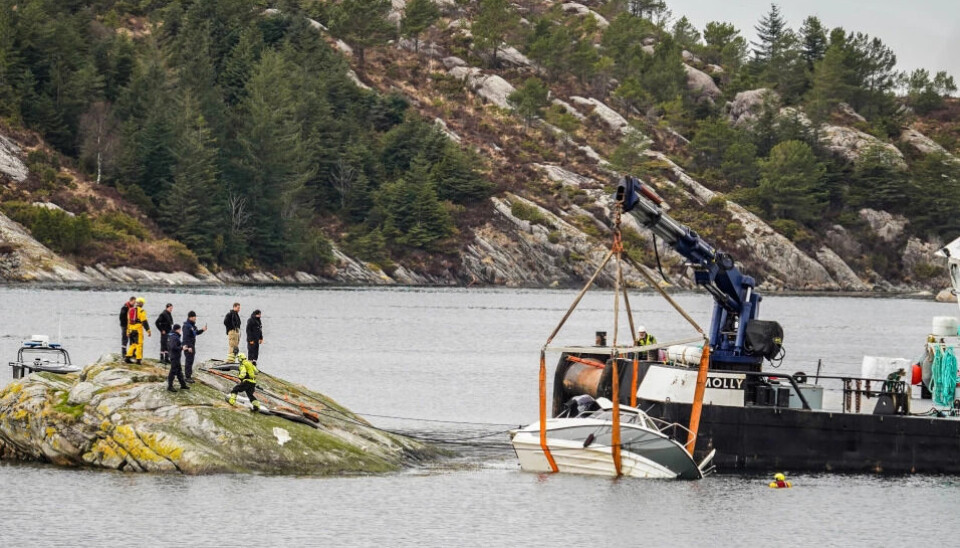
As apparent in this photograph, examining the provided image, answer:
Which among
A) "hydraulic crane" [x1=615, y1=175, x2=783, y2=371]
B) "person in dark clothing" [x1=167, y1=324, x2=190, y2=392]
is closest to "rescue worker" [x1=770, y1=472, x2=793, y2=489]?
"hydraulic crane" [x1=615, y1=175, x2=783, y2=371]

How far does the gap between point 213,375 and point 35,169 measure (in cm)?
11693

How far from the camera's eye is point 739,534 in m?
37.9

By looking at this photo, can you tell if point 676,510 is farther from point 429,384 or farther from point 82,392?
point 429,384

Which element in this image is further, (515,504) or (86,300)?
(86,300)

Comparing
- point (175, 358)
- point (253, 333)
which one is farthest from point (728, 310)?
point (175, 358)

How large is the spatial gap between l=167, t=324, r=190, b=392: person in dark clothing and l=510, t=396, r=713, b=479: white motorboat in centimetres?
1098

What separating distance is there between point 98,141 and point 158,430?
129 meters

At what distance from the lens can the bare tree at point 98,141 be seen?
530ft

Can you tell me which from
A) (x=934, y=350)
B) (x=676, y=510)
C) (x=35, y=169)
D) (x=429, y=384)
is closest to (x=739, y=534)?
(x=676, y=510)

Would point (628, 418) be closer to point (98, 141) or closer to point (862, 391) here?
point (862, 391)

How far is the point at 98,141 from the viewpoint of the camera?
162 m

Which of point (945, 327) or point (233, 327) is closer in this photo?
point (233, 327)

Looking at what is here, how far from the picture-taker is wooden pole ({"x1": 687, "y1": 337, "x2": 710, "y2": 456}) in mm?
44062

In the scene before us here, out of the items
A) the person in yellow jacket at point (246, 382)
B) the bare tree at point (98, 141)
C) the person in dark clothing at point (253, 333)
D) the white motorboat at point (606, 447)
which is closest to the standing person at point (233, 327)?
the person in dark clothing at point (253, 333)
